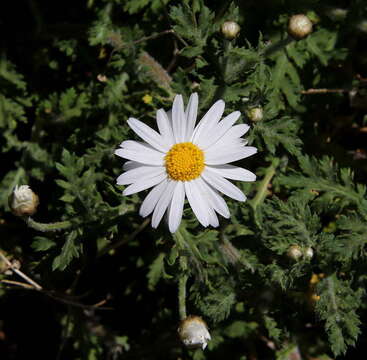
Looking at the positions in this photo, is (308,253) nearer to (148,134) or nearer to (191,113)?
(191,113)

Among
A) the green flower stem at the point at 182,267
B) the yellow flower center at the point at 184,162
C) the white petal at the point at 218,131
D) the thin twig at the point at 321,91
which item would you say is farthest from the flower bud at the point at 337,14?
the green flower stem at the point at 182,267

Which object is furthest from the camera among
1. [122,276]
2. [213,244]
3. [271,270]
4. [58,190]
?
[122,276]

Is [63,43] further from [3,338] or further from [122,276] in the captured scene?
[3,338]

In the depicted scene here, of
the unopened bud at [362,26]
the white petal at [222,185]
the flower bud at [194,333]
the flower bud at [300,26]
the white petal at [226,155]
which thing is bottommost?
the flower bud at [194,333]

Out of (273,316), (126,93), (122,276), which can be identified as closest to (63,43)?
(126,93)

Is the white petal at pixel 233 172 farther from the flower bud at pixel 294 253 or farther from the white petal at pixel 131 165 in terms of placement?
the flower bud at pixel 294 253

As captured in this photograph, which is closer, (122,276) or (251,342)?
(251,342)

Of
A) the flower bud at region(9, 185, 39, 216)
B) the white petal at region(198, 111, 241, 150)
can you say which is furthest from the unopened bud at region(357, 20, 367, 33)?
the flower bud at region(9, 185, 39, 216)

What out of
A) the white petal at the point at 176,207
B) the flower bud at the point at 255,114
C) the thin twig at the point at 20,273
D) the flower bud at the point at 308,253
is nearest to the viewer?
the white petal at the point at 176,207
